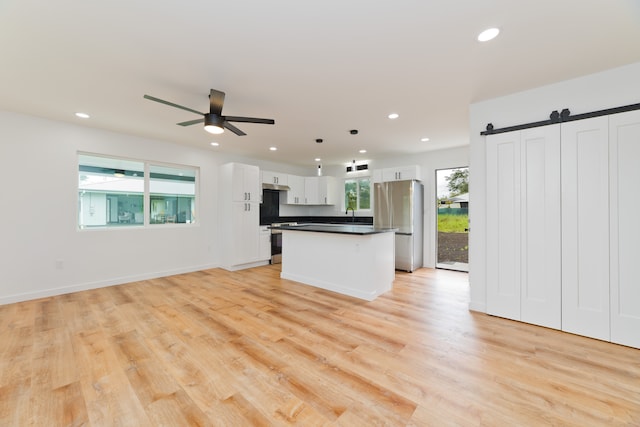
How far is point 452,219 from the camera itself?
5613mm

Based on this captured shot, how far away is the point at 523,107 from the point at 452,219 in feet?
10.1

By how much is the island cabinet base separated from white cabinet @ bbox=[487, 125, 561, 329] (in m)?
1.38

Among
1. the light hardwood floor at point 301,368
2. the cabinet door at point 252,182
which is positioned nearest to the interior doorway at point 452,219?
the light hardwood floor at point 301,368

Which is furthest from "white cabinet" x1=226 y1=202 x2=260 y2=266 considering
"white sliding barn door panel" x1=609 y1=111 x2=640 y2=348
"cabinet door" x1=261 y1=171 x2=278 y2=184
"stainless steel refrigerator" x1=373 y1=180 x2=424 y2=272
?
"white sliding barn door panel" x1=609 y1=111 x2=640 y2=348

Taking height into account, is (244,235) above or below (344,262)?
above

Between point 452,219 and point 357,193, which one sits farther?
point 357,193

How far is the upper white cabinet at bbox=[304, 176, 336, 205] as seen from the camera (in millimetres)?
7184

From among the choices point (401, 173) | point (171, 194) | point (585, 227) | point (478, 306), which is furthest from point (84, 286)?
point (585, 227)

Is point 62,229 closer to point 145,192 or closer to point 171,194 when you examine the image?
point 145,192

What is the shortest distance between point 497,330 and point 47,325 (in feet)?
16.0

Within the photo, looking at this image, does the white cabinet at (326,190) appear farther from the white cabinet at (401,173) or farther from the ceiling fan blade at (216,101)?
the ceiling fan blade at (216,101)

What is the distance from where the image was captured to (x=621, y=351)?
227cm

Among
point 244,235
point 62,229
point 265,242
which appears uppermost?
point 62,229

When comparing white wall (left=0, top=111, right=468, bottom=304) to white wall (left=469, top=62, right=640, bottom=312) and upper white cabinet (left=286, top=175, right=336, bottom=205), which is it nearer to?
white wall (left=469, top=62, right=640, bottom=312)
